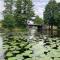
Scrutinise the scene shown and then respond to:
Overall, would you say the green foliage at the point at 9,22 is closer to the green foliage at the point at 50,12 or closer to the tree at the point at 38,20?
the green foliage at the point at 50,12

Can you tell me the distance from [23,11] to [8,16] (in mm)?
1745

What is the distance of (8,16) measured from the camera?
1920 cm

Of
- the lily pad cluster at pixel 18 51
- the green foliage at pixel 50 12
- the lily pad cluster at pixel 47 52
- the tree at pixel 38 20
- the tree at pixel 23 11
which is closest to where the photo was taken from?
the lily pad cluster at pixel 47 52

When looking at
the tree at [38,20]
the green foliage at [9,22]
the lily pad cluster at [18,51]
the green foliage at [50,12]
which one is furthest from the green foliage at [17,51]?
the tree at [38,20]

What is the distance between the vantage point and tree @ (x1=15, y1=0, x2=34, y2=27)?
19.6m

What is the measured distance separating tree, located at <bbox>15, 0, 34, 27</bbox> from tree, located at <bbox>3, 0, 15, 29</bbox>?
74cm

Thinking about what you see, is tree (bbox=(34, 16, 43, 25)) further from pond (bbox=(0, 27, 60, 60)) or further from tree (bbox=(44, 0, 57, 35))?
pond (bbox=(0, 27, 60, 60))

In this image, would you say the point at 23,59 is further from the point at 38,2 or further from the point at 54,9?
the point at 38,2

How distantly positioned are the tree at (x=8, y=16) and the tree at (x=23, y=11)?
736mm

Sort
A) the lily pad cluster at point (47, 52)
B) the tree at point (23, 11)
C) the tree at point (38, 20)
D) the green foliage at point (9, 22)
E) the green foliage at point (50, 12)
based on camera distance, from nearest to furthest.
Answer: the lily pad cluster at point (47, 52), the green foliage at point (9, 22), the green foliage at point (50, 12), the tree at point (23, 11), the tree at point (38, 20)

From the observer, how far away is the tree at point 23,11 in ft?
64.4

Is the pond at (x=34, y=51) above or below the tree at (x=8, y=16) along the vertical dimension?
below

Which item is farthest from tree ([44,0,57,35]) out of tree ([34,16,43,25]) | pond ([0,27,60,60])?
pond ([0,27,60,60])

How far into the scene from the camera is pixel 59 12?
19641mm
